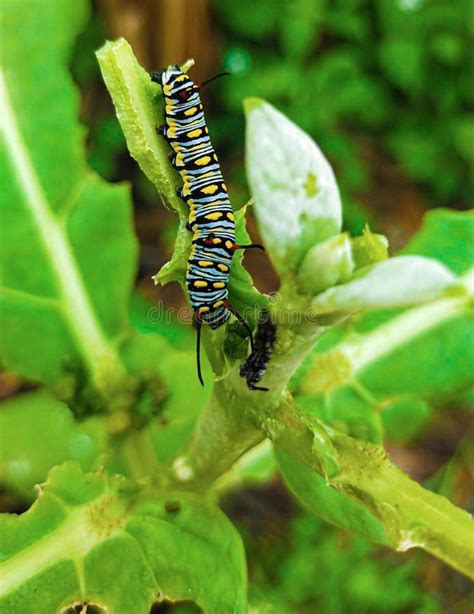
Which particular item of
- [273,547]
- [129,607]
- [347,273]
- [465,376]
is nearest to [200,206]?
[347,273]

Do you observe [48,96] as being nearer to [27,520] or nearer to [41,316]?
[41,316]

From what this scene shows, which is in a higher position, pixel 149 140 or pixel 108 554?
pixel 149 140

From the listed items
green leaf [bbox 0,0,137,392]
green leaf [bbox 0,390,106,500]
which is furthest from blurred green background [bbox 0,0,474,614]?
green leaf [bbox 0,0,137,392]

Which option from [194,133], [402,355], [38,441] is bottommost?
[38,441]

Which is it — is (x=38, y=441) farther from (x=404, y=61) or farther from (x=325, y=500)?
(x=404, y=61)

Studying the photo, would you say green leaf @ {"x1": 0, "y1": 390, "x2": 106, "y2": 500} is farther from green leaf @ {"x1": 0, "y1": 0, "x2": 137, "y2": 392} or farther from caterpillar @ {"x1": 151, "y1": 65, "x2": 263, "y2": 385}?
caterpillar @ {"x1": 151, "y1": 65, "x2": 263, "y2": 385}

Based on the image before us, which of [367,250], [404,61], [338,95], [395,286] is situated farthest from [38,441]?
[404,61]
